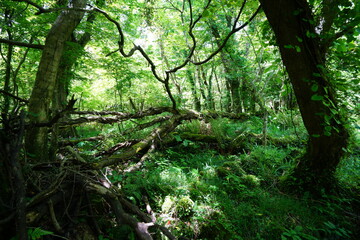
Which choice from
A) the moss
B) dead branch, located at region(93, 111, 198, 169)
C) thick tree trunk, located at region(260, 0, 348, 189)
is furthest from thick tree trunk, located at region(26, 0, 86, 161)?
the moss

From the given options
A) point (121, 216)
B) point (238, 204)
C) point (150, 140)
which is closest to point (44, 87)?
point (121, 216)

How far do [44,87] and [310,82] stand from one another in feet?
11.4

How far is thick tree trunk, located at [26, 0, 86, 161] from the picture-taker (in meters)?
2.31

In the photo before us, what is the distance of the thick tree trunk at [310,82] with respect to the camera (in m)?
1.98

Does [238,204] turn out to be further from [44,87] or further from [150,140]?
[44,87]

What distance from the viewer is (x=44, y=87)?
7.69 feet

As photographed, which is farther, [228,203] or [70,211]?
[228,203]

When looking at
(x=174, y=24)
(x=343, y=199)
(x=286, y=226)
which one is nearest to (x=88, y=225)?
(x=286, y=226)

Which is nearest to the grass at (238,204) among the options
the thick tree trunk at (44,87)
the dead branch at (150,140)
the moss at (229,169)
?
the moss at (229,169)

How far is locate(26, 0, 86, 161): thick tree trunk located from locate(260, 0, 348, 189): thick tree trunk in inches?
105

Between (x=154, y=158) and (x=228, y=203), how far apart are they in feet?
5.72

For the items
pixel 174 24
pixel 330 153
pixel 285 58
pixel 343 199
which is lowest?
pixel 343 199

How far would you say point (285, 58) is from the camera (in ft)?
7.30

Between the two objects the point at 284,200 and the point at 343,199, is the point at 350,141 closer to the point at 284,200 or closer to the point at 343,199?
the point at 343,199
